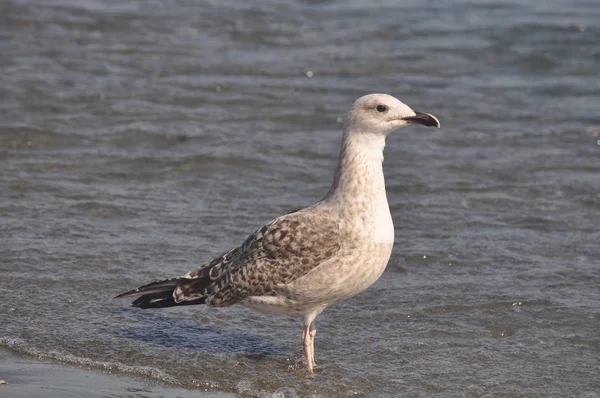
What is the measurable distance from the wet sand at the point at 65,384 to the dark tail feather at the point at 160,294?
0.60 metres

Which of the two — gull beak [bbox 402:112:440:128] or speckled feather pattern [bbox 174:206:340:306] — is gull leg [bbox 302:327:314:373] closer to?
speckled feather pattern [bbox 174:206:340:306]

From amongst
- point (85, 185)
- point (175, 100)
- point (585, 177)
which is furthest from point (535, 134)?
point (85, 185)

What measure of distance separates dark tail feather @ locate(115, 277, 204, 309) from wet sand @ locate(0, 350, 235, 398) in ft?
1.95

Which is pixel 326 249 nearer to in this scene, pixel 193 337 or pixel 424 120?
pixel 424 120

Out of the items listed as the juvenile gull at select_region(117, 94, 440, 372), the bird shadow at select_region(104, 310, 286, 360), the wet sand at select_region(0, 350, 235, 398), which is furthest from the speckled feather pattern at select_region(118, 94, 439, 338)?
the wet sand at select_region(0, 350, 235, 398)

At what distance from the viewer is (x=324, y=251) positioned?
6332mm

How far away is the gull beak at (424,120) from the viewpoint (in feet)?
20.9

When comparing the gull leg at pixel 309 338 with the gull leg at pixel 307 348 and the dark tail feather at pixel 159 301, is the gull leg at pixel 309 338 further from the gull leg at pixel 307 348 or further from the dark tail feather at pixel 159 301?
the dark tail feather at pixel 159 301

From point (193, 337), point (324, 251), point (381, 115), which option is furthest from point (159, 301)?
point (381, 115)

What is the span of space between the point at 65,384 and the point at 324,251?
1.55 m

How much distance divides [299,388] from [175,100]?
6.47m

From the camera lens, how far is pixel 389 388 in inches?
250

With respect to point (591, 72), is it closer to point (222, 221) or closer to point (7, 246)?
point (222, 221)

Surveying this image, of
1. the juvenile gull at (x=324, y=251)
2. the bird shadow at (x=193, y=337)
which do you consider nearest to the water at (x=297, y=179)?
the bird shadow at (x=193, y=337)
